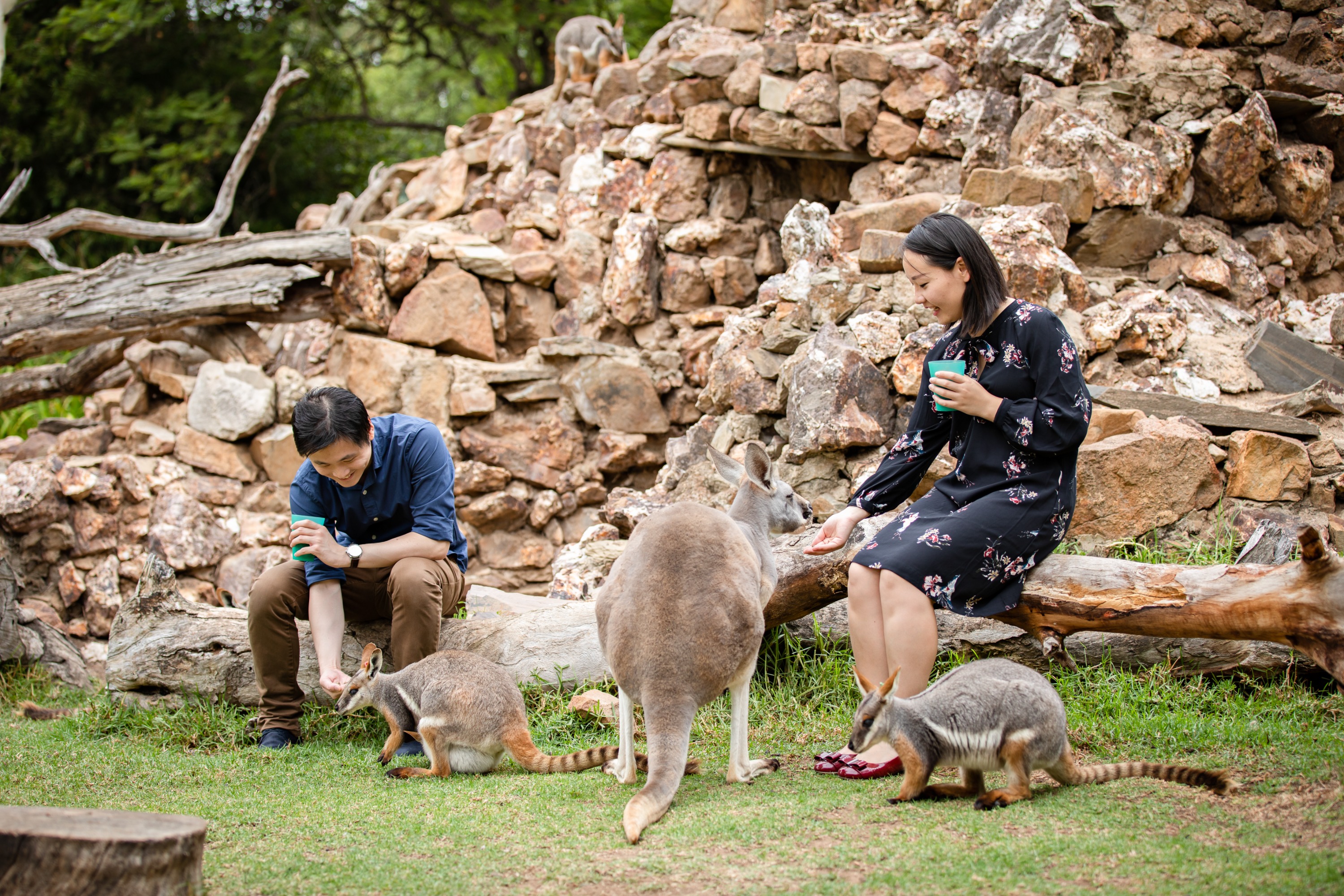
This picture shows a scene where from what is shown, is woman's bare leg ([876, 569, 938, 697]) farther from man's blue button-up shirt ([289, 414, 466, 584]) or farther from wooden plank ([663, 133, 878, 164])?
wooden plank ([663, 133, 878, 164])

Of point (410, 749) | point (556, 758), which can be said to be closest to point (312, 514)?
point (410, 749)

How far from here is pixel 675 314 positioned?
30.3 feet

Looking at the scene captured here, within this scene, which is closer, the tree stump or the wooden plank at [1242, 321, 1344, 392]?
the tree stump

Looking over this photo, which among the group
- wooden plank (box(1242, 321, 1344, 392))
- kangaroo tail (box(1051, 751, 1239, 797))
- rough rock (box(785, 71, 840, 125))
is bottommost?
kangaroo tail (box(1051, 751, 1239, 797))

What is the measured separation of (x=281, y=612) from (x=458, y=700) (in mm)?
1273

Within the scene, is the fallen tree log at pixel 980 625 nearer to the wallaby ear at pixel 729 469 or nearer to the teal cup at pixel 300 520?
the wallaby ear at pixel 729 469

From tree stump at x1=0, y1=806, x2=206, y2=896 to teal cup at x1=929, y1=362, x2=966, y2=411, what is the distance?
10.4ft

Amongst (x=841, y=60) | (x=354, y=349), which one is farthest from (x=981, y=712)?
(x=354, y=349)

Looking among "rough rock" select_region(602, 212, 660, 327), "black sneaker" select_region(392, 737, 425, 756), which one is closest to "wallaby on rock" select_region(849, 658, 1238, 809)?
"black sneaker" select_region(392, 737, 425, 756)

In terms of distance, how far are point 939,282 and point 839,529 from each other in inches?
46.9

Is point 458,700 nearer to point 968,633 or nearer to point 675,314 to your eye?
point 968,633

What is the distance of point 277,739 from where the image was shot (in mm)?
5090

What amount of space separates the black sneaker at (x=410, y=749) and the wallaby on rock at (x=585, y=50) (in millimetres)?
8161

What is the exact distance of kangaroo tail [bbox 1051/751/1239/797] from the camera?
12.1 feet
